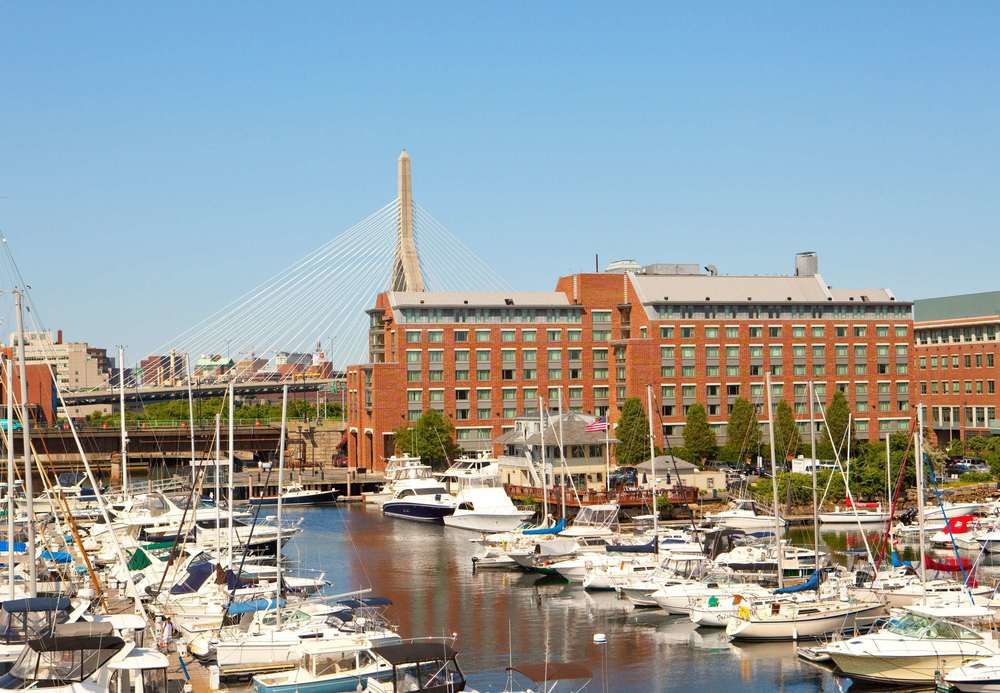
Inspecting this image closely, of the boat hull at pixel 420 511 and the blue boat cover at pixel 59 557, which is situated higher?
the blue boat cover at pixel 59 557

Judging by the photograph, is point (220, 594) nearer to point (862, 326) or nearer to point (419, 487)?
point (419, 487)

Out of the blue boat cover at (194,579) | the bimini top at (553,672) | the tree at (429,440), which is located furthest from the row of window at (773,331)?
the bimini top at (553,672)

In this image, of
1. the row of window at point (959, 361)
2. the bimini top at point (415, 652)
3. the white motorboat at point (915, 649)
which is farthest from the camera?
the row of window at point (959, 361)

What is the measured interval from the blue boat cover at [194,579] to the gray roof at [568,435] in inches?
1699

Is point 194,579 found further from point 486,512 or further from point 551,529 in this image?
point 486,512

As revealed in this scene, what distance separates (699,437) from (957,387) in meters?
35.8

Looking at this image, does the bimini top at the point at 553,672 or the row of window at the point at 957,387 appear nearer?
the bimini top at the point at 553,672

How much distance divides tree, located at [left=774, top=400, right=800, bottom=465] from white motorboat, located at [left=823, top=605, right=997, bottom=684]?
63.4 m

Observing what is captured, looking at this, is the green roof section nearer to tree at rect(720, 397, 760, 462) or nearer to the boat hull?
tree at rect(720, 397, 760, 462)

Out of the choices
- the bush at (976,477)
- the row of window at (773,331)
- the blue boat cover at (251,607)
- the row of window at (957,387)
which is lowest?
the blue boat cover at (251,607)

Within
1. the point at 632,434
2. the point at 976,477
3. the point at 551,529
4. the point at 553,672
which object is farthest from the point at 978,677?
the point at 632,434

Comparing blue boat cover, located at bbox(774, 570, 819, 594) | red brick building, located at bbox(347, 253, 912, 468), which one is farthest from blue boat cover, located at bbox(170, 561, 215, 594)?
red brick building, located at bbox(347, 253, 912, 468)

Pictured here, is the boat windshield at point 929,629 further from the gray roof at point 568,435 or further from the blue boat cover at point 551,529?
the gray roof at point 568,435

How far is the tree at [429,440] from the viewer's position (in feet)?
336
